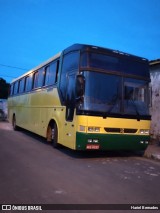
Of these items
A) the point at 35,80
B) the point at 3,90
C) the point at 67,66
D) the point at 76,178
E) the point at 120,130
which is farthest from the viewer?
the point at 3,90

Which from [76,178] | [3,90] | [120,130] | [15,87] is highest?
[3,90]

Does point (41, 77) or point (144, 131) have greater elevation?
point (41, 77)

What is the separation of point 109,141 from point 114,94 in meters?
1.49

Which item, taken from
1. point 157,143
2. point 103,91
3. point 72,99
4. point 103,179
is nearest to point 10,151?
Answer: point 72,99

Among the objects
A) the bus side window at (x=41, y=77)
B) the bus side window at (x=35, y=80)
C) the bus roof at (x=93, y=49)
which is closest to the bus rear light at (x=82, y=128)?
the bus roof at (x=93, y=49)

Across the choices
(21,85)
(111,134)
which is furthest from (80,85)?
(21,85)

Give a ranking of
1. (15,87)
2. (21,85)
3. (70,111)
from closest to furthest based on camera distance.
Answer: (70,111), (21,85), (15,87)

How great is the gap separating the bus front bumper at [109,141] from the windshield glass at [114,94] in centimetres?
78

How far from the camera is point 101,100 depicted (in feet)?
29.9

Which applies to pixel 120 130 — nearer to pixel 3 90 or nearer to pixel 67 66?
pixel 67 66

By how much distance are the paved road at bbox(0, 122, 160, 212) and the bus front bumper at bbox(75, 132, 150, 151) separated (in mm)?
441

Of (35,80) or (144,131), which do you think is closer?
(144,131)

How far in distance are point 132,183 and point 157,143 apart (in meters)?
7.90

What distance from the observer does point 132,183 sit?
664 cm
